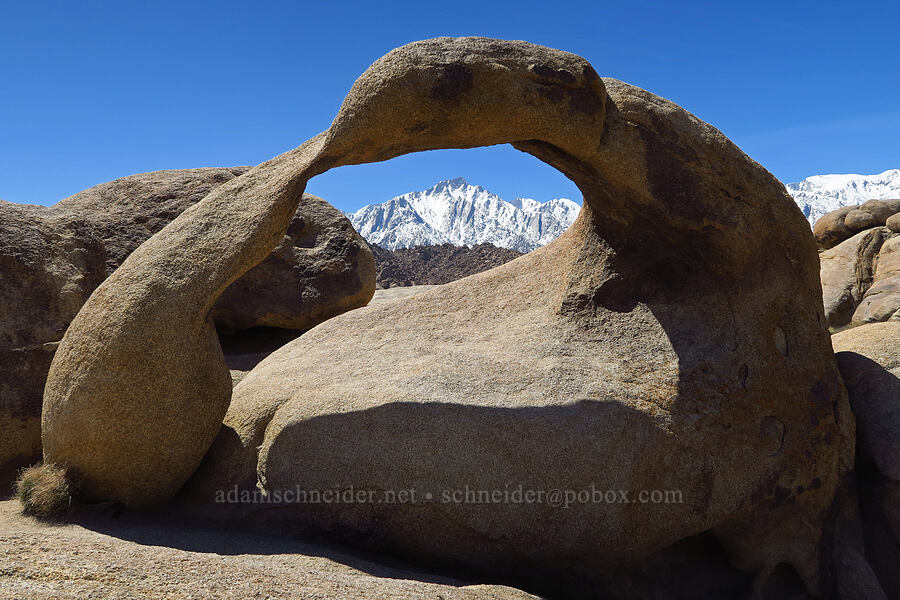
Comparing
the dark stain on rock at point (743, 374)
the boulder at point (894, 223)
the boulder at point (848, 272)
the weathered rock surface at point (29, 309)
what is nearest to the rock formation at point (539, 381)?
the dark stain on rock at point (743, 374)

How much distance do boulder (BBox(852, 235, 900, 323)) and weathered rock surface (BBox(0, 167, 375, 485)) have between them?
7115 mm

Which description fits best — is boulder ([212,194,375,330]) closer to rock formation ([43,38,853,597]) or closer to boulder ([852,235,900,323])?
rock formation ([43,38,853,597])

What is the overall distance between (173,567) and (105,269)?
3511mm

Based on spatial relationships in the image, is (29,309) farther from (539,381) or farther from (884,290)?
(884,290)

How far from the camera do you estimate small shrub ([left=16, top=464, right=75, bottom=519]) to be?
375 cm

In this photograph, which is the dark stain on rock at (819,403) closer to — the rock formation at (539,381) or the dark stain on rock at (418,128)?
the rock formation at (539,381)

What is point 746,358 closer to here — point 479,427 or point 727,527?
point 727,527

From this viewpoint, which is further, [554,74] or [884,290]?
[884,290]

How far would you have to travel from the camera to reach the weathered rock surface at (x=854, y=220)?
1484 cm

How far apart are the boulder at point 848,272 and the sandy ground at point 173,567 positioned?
1101 centimetres

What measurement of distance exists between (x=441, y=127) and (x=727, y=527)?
3.02m

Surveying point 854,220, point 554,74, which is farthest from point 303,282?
point 854,220

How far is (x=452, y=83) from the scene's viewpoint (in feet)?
13.0

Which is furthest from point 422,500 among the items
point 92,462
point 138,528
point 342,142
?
point 342,142
